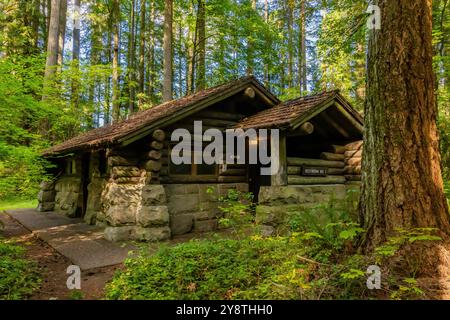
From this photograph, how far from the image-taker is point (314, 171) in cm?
871

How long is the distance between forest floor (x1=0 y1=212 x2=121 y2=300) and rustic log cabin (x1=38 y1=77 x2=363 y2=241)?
5.13 feet

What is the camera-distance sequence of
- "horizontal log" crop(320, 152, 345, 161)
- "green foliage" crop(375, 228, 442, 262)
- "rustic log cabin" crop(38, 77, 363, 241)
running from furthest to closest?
"horizontal log" crop(320, 152, 345, 161)
"rustic log cabin" crop(38, 77, 363, 241)
"green foliage" crop(375, 228, 442, 262)

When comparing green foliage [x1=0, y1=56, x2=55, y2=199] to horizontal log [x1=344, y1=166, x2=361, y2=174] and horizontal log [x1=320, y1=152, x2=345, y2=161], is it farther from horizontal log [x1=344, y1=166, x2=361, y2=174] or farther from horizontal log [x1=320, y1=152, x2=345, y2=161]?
horizontal log [x1=344, y1=166, x2=361, y2=174]

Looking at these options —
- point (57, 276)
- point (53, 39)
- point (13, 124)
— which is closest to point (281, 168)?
point (57, 276)

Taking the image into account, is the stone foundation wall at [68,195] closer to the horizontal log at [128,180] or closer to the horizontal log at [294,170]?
the horizontal log at [128,180]

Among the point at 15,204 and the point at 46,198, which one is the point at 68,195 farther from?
the point at 15,204

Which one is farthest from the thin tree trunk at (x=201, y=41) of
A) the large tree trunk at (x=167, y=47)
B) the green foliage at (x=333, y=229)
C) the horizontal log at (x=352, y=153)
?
the green foliage at (x=333, y=229)

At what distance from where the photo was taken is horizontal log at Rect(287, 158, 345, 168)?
8.24 metres

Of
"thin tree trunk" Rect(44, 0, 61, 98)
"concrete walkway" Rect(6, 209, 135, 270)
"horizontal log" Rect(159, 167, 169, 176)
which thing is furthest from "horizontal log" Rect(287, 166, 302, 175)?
"thin tree trunk" Rect(44, 0, 61, 98)

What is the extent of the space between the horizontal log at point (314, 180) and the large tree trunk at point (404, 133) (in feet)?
13.1

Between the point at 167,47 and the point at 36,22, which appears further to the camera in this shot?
the point at 36,22

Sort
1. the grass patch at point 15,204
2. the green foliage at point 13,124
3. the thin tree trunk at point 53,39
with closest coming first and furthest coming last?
the green foliage at point 13,124
the thin tree trunk at point 53,39
the grass patch at point 15,204

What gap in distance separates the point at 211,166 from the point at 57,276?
5215 millimetres

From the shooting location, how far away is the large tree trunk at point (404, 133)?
12.3 ft
